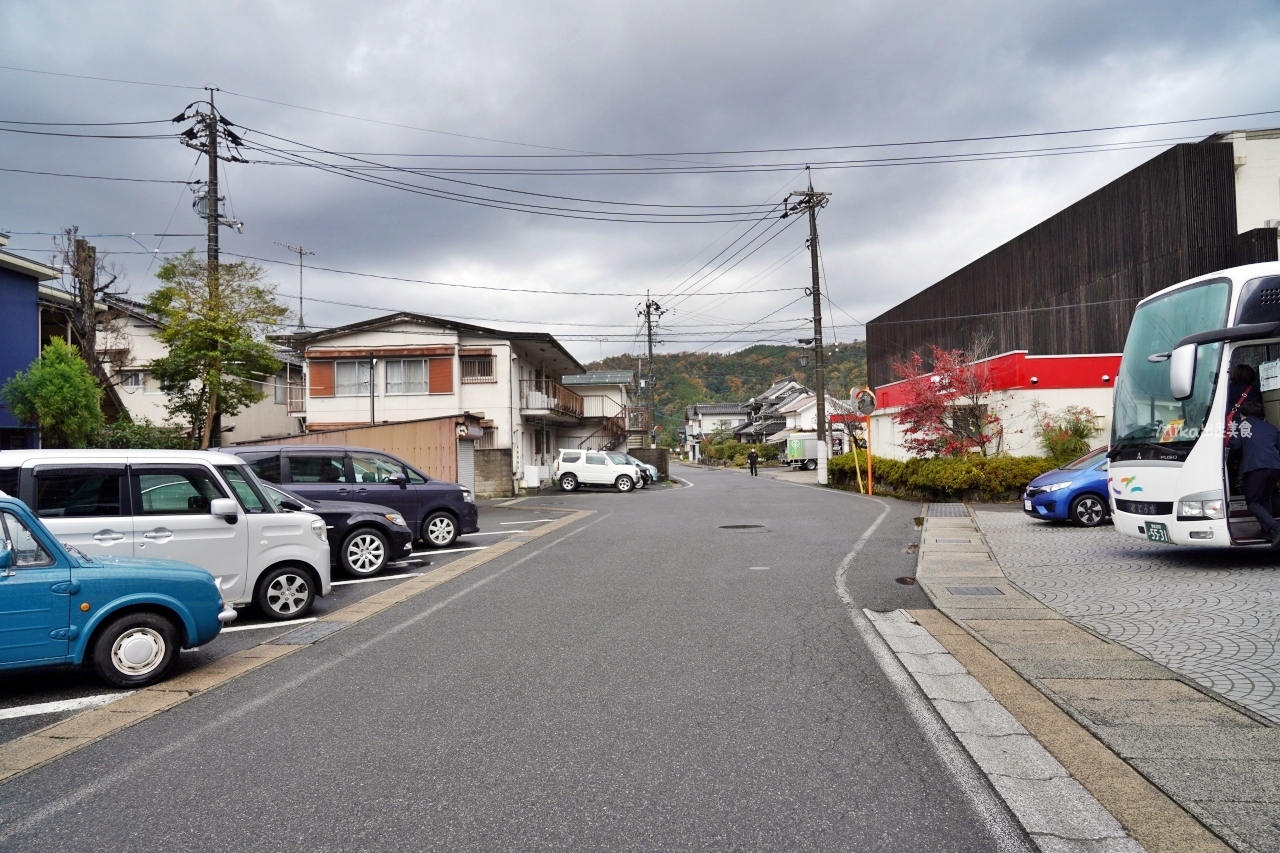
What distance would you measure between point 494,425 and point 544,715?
1161 inches

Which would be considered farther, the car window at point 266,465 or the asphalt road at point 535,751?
the car window at point 266,465

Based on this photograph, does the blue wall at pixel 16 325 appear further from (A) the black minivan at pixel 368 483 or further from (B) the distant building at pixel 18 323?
(A) the black minivan at pixel 368 483

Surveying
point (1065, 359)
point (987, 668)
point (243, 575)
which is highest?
point (1065, 359)

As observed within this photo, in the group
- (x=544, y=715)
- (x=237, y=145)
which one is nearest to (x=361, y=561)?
(x=544, y=715)

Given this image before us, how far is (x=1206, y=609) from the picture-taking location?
8047 mm

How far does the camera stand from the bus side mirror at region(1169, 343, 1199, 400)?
356 inches

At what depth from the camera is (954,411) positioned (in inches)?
1019

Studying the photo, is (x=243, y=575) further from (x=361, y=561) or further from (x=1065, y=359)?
(x=1065, y=359)

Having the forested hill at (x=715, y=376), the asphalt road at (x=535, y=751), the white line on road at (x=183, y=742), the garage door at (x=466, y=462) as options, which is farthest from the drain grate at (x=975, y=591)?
the forested hill at (x=715, y=376)

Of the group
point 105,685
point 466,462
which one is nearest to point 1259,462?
point 105,685

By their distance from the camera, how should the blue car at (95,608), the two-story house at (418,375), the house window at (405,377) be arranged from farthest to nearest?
the house window at (405,377) → the two-story house at (418,375) → the blue car at (95,608)

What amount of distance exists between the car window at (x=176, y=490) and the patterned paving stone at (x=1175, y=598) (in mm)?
8210

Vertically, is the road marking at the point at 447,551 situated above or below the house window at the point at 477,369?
below

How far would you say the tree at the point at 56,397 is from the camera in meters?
17.9
